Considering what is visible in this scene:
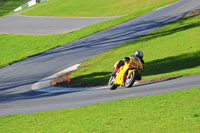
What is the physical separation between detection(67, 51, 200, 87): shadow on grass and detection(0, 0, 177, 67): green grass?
1997cm

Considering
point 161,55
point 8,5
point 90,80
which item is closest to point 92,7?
point 161,55

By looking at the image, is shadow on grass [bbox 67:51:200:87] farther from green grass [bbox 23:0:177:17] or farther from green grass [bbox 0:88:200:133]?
green grass [bbox 23:0:177:17]

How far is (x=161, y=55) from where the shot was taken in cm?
2827

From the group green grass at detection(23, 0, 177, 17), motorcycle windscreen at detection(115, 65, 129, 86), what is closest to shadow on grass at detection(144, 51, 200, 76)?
motorcycle windscreen at detection(115, 65, 129, 86)

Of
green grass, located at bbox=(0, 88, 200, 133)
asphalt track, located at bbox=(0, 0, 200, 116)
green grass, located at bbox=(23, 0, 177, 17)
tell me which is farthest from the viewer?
green grass, located at bbox=(23, 0, 177, 17)

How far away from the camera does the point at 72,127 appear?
37.8ft

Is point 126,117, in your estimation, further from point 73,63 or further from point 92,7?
point 92,7

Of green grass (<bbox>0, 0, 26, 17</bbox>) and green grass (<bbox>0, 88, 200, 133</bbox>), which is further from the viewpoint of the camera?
green grass (<bbox>0, 0, 26, 17</bbox>)

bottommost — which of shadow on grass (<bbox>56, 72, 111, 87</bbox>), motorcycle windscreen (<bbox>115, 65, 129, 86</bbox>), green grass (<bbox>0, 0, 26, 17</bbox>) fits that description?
shadow on grass (<bbox>56, 72, 111, 87</bbox>)

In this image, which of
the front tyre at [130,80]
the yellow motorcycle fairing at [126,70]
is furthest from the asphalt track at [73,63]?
the yellow motorcycle fairing at [126,70]

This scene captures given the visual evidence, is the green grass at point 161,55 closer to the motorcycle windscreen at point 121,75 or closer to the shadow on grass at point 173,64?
the shadow on grass at point 173,64

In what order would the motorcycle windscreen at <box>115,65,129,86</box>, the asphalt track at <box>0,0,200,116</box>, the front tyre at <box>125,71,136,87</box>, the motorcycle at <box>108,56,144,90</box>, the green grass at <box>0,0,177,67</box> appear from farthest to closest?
the green grass at <box>0,0,177,67</box> < the motorcycle windscreen at <box>115,65,129,86</box> < the motorcycle at <box>108,56,144,90</box> < the front tyre at <box>125,71,136,87</box> < the asphalt track at <box>0,0,200,116</box>

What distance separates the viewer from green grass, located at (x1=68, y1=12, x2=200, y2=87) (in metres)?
23.1

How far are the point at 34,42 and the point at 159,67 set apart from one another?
3249 centimetres
